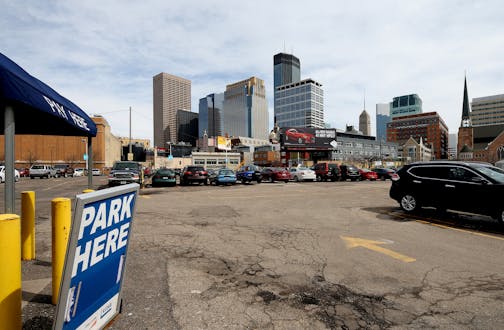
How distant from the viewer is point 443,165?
28.6ft

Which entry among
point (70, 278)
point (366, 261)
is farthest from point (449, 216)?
point (70, 278)

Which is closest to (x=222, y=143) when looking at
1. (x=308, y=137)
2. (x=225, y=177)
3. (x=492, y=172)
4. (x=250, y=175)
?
(x=308, y=137)

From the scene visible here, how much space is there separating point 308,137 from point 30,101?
298 ft

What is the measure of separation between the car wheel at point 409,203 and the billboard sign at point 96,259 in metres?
9.36

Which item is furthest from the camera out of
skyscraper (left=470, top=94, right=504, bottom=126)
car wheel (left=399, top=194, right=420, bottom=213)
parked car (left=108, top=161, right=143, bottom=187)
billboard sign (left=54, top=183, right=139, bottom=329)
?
skyscraper (left=470, top=94, right=504, bottom=126)

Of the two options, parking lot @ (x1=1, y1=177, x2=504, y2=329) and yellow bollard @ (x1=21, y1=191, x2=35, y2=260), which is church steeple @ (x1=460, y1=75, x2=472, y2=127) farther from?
yellow bollard @ (x1=21, y1=191, x2=35, y2=260)

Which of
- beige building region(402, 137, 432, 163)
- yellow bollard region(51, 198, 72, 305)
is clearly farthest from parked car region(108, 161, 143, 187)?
beige building region(402, 137, 432, 163)

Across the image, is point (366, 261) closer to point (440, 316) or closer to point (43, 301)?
point (440, 316)

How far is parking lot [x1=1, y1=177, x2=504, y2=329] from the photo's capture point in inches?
125

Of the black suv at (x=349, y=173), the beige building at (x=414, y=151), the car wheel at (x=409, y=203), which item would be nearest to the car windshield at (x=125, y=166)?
the car wheel at (x=409, y=203)

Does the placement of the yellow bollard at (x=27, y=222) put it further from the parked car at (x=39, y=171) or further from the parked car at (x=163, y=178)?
the parked car at (x=39, y=171)

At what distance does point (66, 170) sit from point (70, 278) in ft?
189

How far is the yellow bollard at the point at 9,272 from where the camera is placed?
82.8 inches

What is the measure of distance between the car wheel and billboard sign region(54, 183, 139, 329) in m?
9.36
